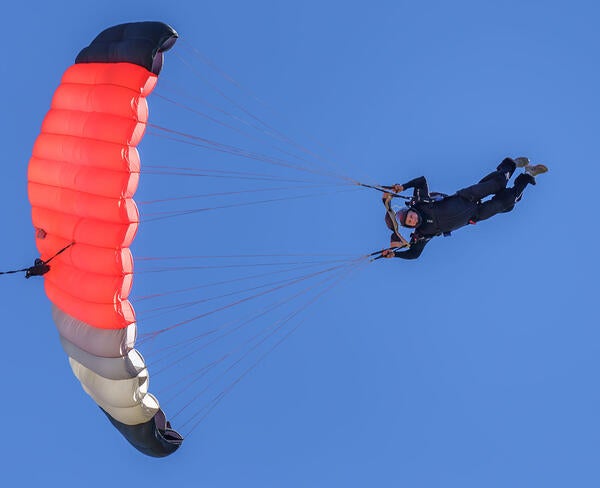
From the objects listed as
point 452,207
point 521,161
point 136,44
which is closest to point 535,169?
point 521,161

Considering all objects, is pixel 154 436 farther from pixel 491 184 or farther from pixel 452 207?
pixel 491 184

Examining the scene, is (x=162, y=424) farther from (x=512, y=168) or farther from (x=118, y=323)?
(x=512, y=168)

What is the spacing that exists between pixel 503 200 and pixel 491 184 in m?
0.43

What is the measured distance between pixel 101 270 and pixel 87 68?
3057 millimetres

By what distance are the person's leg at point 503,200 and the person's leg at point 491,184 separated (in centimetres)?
14

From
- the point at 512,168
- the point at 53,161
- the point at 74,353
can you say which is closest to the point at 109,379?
the point at 74,353

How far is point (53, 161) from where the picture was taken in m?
14.1

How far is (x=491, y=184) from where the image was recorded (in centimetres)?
1501

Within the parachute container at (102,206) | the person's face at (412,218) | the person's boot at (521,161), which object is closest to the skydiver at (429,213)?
the person's face at (412,218)

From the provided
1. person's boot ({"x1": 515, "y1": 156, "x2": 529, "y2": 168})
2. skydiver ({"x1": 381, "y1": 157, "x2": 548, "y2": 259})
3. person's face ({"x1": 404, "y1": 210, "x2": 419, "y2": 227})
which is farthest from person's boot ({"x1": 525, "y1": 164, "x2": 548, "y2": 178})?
person's face ({"x1": 404, "y1": 210, "x2": 419, "y2": 227})

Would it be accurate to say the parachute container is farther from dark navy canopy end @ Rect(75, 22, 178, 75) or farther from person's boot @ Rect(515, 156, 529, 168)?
person's boot @ Rect(515, 156, 529, 168)

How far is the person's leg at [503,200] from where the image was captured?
15.0 metres

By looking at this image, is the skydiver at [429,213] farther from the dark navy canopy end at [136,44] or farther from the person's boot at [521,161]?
the dark navy canopy end at [136,44]

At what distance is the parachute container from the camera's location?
1323 cm
